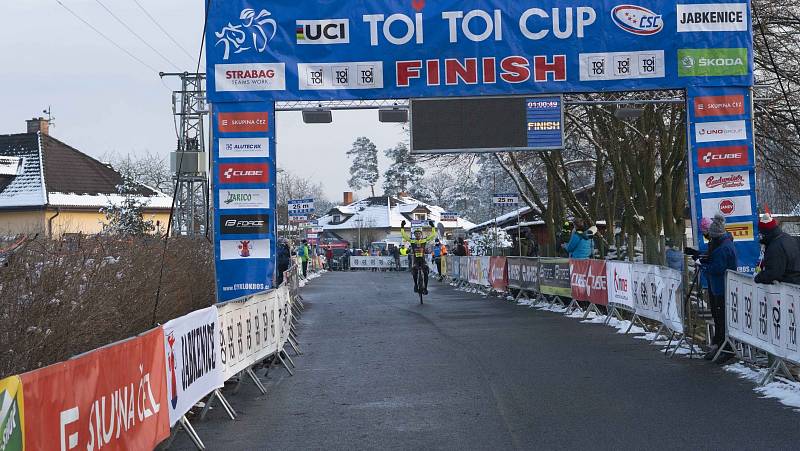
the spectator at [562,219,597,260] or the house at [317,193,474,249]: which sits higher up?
the house at [317,193,474,249]

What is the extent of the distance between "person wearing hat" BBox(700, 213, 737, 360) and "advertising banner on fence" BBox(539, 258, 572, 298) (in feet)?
30.2

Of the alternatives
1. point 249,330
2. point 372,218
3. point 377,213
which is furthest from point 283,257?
point 377,213

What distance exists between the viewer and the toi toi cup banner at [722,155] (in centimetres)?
1744

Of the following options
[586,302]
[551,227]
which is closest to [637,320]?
[586,302]

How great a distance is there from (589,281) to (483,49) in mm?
5891

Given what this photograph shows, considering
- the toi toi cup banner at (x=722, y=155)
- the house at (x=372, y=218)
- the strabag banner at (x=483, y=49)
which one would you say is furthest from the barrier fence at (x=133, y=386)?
the house at (x=372, y=218)

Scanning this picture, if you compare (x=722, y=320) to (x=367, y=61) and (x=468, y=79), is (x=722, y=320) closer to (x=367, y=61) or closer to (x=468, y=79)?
(x=468, y=79)

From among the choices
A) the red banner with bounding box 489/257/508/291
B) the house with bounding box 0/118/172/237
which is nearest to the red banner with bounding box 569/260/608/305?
the red banner with bounding box 489/257/508/291

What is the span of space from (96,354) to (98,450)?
574 millimetres

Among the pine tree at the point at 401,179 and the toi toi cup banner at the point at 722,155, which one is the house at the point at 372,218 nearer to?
the pine tree at the point at 401,179

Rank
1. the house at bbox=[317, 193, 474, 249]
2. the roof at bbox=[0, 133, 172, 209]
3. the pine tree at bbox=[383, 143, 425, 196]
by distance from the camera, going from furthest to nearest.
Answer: the pine tree at bbox=[383, 143, 425, 196], the house at bbox=[317, 193, 474, 249], the roof at bbox=[0, 133, 172, 209]

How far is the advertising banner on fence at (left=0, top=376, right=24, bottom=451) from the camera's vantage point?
185 inches

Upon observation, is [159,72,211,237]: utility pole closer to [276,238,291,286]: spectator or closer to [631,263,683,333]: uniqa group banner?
[276,238,291,286]: spectator

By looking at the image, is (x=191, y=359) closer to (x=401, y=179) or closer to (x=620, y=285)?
(x=620, y=285)
